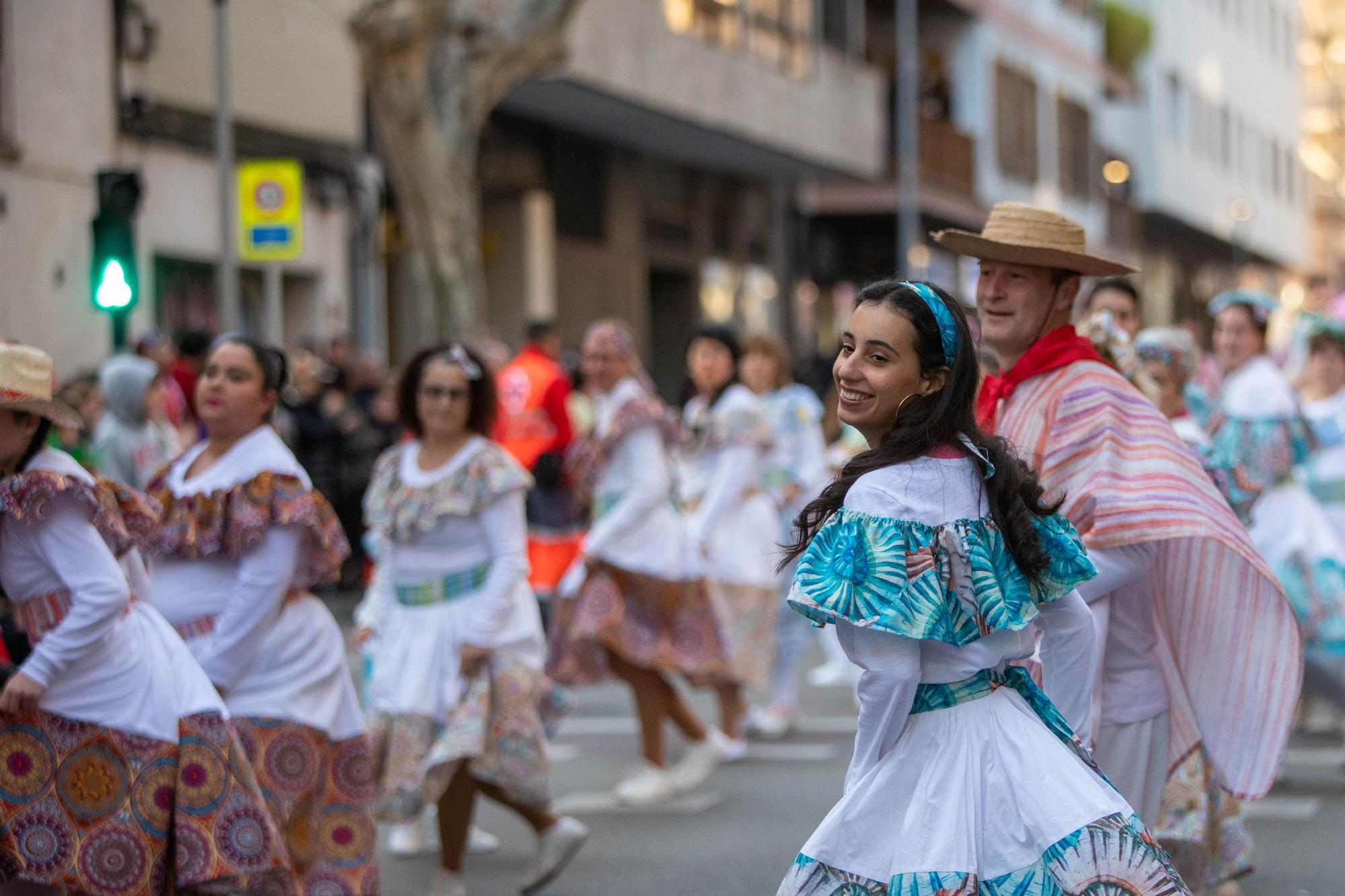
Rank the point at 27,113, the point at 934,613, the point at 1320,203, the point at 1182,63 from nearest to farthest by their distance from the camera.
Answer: the point at 934,613, the point at 27,113, the point at 1182,63, the point at 1320,203

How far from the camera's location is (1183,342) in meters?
7.59

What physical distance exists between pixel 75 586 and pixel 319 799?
1.35 m

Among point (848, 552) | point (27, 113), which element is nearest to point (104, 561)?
point (848, 552)

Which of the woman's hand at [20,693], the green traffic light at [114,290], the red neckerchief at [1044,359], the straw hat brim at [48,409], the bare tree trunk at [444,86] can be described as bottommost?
the woman's hand at [20,693]

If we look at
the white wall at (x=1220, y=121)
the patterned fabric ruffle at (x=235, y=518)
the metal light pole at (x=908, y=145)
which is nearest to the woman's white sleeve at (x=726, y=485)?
the patterned fabric ruffle at (x=235, y=518)

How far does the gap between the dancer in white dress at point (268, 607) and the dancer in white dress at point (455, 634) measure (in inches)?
29.4

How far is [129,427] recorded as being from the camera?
10.7 m

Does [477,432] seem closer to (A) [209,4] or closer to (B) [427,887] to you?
(B) [427,887]

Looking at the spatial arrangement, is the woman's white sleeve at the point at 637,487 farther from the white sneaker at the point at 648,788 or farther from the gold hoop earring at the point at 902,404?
the gold hoop earring at the point at 902,404

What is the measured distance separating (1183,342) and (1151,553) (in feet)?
8.91

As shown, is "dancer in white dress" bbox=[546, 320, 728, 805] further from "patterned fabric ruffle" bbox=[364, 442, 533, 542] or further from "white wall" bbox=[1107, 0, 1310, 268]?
"white wall" bbox=[1107, 0, 1310, 268]

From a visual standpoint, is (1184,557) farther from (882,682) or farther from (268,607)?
(268,607)

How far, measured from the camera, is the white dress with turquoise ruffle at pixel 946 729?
397 centimetres

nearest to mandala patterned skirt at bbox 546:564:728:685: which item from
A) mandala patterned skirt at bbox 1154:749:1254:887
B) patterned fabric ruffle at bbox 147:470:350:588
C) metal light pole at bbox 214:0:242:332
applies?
patterned fabric ruffle at bbox 147:470:350:588
